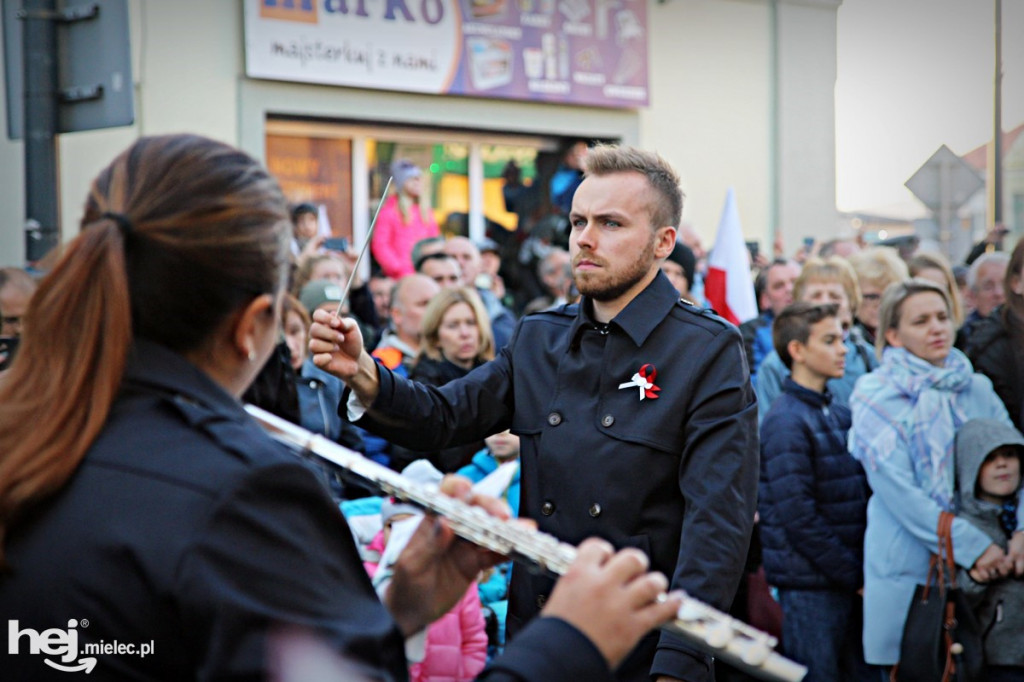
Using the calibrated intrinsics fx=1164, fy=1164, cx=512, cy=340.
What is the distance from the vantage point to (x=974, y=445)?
527 cm

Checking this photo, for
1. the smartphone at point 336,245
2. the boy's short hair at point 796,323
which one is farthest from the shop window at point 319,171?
the boy's short hair at point 796,323

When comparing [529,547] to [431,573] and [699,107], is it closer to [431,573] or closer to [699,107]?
[431,573]

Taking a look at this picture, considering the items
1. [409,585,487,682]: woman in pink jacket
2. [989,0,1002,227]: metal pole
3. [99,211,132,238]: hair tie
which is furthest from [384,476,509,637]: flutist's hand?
[989,0,1002,227]: metal pole

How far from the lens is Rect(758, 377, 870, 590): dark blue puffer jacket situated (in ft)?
18.0

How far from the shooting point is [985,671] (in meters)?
4.96

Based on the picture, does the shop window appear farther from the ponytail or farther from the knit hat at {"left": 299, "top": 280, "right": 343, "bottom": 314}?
the ponytail

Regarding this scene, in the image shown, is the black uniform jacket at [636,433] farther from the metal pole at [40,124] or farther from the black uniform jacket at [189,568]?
the metal pole at [40,124]

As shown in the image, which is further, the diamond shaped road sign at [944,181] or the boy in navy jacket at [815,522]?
the diamond shaped road sign at [944,181]

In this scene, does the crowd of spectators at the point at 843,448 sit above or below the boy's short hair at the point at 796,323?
below

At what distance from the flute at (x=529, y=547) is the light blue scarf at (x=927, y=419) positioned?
3.83 metres

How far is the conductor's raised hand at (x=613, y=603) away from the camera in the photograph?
64.4 inches

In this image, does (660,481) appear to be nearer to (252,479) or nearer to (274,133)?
(252,479)

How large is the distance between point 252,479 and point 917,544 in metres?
4.40

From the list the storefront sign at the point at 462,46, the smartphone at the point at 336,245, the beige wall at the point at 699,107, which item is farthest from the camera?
the storefront sign at the point at 462,46
